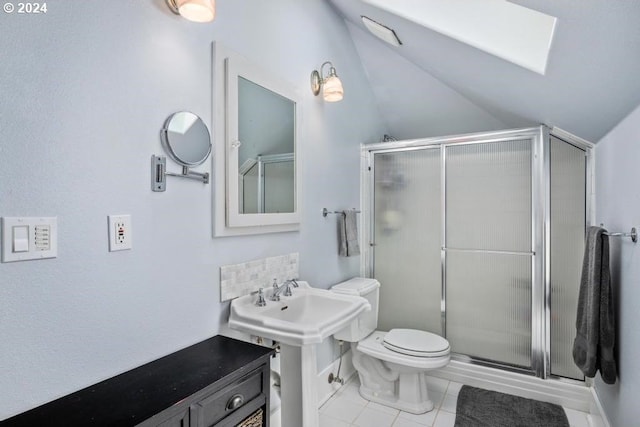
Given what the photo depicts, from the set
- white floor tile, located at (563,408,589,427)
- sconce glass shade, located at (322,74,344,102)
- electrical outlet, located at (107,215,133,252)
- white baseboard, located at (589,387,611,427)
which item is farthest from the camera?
sconce glass shade, located at (322,74,344,102)

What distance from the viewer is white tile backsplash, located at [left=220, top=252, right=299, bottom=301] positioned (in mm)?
1653

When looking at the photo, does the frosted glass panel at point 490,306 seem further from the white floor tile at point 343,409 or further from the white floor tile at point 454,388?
the white floor tile at point 343,409

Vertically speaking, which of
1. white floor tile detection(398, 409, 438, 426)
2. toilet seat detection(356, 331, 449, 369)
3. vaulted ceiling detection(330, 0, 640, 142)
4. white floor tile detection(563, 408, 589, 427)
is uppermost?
vaulted ceiling detection(330, 0, 640, 142)

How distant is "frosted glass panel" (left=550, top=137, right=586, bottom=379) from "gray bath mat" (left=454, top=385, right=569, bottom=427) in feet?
0.96

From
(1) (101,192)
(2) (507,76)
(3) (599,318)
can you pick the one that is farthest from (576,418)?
(1) (101,192)

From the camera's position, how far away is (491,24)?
5.41ft

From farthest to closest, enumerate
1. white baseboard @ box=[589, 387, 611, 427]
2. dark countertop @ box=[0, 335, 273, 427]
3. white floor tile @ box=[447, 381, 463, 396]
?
1. white floor tile @ box=[447, 381, 463, 396]
2. white baseboard @ box=[589, 387, 611, 427]
3. dark countertop @ box=[0, 335, 273, 427]

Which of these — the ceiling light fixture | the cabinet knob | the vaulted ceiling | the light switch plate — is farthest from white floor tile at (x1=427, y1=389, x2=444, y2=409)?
the ceiling light fixture

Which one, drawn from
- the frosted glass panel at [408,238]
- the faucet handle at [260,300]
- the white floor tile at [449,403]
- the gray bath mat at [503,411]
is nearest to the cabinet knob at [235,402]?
the faucet handle at [260,300]

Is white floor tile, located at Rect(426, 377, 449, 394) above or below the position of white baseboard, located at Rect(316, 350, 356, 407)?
below

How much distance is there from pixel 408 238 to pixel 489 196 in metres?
0.70

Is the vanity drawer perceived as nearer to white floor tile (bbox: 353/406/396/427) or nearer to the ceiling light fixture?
white floor tile (bbox: 353/406/396/427)

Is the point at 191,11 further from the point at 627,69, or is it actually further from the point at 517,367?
the point at 517,367

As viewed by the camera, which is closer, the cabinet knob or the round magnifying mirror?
the cabinet knob
